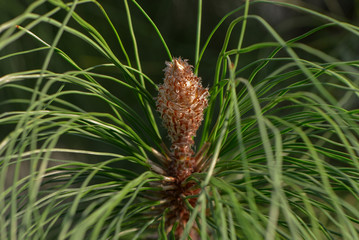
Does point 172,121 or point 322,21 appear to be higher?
point 322,21

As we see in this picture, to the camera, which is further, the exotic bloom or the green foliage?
the exotic bloom

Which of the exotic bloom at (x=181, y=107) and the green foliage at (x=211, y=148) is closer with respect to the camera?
the green foliage at (x=211, y=148)

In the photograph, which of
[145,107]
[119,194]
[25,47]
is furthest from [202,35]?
[119,194]

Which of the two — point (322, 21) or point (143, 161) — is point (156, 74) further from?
point (143, 161)

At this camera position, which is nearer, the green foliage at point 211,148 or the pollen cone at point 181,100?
the green foliage at point 211,148
